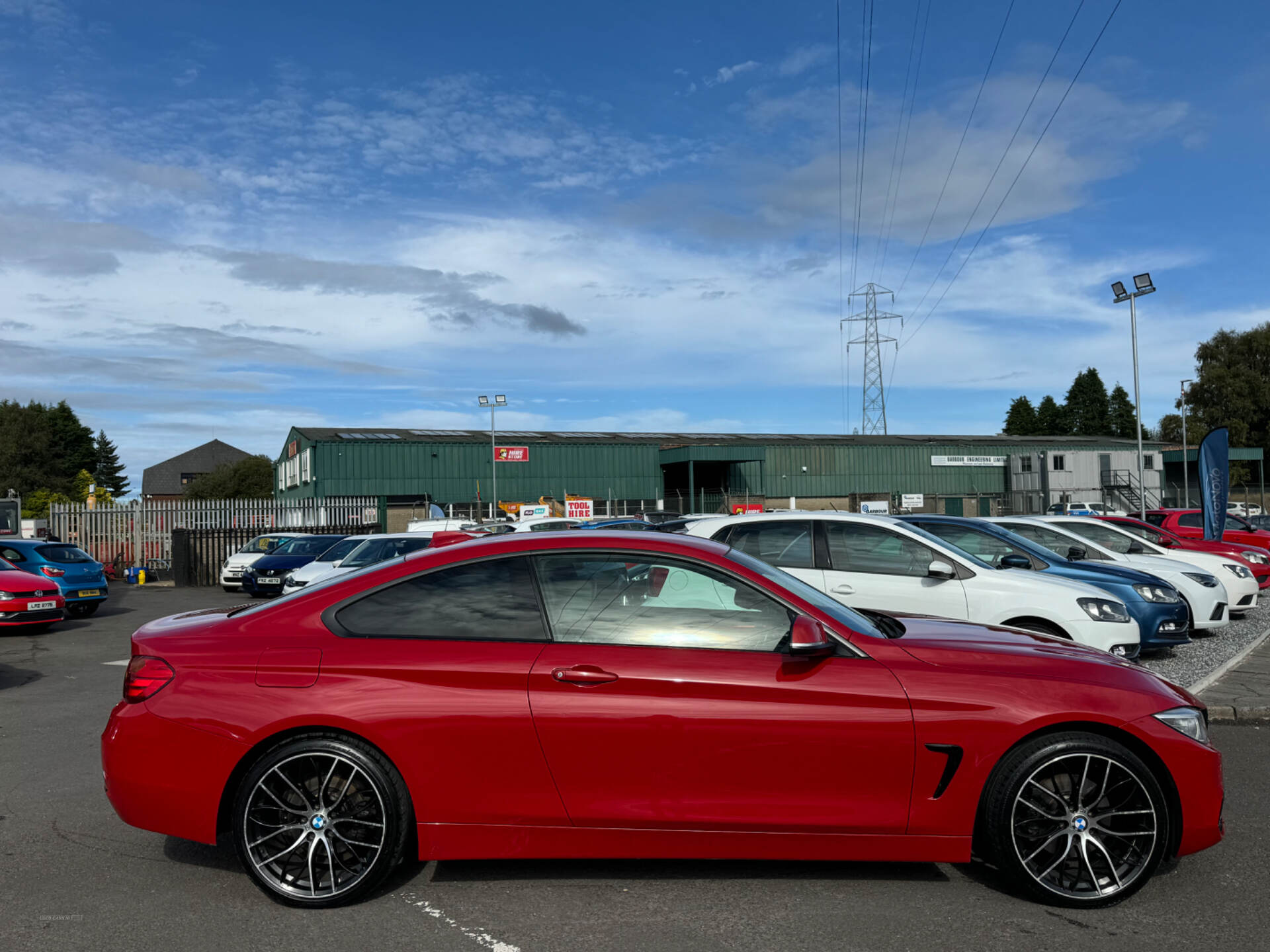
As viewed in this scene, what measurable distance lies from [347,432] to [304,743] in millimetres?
50913

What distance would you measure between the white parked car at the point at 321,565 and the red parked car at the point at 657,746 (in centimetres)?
1320

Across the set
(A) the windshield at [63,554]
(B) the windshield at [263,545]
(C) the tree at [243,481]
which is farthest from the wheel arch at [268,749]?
(C) the tree at [243,481]

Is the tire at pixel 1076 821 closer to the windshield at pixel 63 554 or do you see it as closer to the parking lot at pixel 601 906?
the parking lot at pixel 601 906

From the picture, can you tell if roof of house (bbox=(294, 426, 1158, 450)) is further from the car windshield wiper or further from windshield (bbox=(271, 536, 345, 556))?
the car windshield wiper

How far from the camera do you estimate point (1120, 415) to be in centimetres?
12400

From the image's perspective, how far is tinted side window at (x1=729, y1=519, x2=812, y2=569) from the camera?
8.59 meters

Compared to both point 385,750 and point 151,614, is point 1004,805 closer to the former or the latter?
point 385,750

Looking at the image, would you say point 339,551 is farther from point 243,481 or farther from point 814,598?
point 243,481

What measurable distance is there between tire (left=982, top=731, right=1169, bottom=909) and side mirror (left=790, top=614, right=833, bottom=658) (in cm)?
84

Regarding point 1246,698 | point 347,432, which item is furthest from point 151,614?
point 347,432

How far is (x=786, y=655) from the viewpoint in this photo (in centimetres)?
399

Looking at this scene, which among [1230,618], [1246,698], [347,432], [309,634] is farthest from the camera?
[347,432]

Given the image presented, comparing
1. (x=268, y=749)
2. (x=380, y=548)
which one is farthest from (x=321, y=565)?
(x=268, y=749)

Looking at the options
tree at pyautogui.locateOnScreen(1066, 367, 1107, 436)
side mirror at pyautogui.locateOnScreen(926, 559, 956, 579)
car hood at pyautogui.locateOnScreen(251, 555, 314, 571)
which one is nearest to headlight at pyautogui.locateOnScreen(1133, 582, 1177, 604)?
side mirror at pyautogui.locateOnScreen(926, 559, 956, 579)
